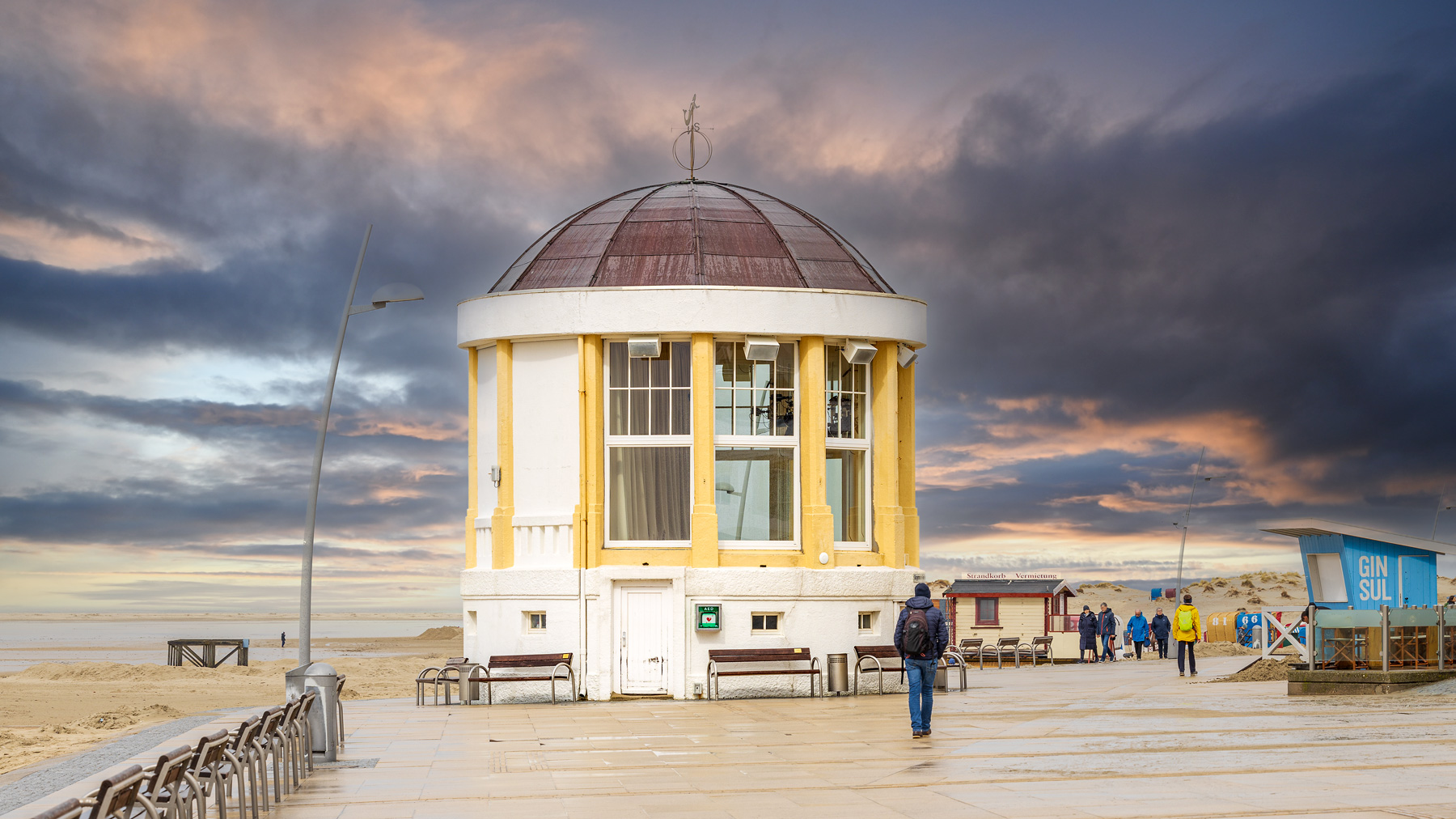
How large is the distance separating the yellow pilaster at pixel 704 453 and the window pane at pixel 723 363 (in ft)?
1.34

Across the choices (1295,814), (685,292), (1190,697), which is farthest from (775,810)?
(685,292)

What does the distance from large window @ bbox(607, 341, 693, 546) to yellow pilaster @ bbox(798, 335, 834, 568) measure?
209 centimetres

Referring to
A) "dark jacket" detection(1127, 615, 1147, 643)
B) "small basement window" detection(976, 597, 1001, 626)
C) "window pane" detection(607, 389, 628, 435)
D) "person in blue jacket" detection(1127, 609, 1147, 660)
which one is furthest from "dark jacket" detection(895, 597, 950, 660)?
"small basement window" detection(976, 597, 1001, 626)

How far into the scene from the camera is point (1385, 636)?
21094mm

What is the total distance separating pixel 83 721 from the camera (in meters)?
26.2

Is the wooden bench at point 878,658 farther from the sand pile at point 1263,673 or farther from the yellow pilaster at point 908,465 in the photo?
the sand pile at point 1263,673

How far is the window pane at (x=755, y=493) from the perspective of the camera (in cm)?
Answer: 2575

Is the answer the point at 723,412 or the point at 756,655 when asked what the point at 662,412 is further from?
the point at 756,655

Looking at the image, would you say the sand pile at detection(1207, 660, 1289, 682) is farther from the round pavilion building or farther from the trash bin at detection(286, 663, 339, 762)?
the trash bin at detection(286, 663, 339, 762)

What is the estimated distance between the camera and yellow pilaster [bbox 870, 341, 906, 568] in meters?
26.2

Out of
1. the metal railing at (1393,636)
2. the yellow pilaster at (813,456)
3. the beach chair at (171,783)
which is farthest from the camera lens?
the yellow pilaster at (813,456)

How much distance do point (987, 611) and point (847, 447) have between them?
78.2 feet

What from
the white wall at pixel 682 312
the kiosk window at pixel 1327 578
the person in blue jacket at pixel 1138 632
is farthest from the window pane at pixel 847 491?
the person in blue jacket at pixel 1138 632

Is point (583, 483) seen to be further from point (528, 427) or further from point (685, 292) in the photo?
point (685, 292)
